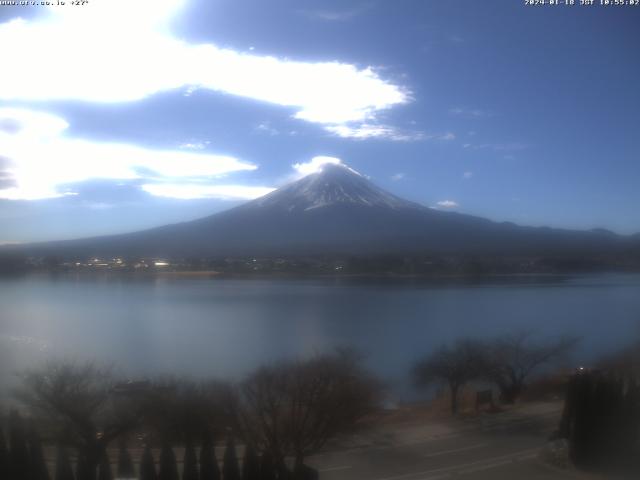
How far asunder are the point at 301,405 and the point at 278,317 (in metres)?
2.43

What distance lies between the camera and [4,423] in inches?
159

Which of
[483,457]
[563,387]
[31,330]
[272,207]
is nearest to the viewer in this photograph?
[483,457]

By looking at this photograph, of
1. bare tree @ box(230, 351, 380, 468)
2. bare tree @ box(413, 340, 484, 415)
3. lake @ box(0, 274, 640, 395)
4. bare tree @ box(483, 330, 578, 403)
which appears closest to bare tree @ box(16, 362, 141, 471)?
lake @ box(0, 274, 640, 395)

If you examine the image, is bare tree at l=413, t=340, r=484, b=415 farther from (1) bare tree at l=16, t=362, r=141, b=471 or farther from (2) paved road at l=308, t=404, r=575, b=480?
(1) bare tree at l=16, t=362, r=141, b=471

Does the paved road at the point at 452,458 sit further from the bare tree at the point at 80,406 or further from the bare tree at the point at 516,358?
the bare tree at the point at 80,406

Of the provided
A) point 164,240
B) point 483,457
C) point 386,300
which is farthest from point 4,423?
point 386,300

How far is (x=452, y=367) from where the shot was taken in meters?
6.17

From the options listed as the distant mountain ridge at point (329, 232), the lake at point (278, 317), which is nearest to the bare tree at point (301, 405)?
the lake at point (278, 317)

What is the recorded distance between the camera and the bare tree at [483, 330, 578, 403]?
6301mm

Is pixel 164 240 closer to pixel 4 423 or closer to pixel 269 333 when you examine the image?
pixel 269 333

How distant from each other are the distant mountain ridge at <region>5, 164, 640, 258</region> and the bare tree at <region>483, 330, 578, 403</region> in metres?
2.09

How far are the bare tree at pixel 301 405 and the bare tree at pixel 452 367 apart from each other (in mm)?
1189

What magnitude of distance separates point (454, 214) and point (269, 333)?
4142mm

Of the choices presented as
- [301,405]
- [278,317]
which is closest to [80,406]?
[301,405]
